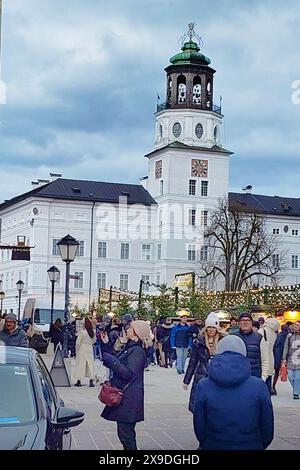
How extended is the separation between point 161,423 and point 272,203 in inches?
3959

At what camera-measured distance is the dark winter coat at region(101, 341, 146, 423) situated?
8508mm

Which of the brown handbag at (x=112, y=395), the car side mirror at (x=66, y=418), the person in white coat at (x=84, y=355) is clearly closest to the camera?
the car side mirror at (x=66, y=418)

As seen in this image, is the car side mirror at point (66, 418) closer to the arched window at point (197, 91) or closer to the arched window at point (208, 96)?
the arched window at point (197, 91)

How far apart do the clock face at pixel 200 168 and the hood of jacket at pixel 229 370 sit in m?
93.5

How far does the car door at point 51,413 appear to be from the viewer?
6488 millimetres

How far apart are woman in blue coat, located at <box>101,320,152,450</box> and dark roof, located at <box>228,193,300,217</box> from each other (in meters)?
98.5

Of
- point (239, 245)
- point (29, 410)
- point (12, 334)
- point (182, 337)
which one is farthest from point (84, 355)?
point (239, 245)

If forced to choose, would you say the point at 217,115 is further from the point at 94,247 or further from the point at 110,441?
the point at 110,441

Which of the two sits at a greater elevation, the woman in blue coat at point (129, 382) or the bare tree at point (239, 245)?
the bare tree at point (239, 245)

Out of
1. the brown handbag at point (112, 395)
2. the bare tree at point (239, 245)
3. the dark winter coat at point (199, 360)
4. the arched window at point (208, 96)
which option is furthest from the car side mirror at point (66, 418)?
the arched window at point (208, 96)

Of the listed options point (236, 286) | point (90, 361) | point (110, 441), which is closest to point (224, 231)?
point (236, 286)

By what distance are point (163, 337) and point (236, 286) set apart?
46.1 meters

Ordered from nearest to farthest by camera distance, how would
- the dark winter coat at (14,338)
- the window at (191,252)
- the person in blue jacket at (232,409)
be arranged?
the person in blue jacket at (232,409), the dark winter coat at (14,338), the window at (191,252)
